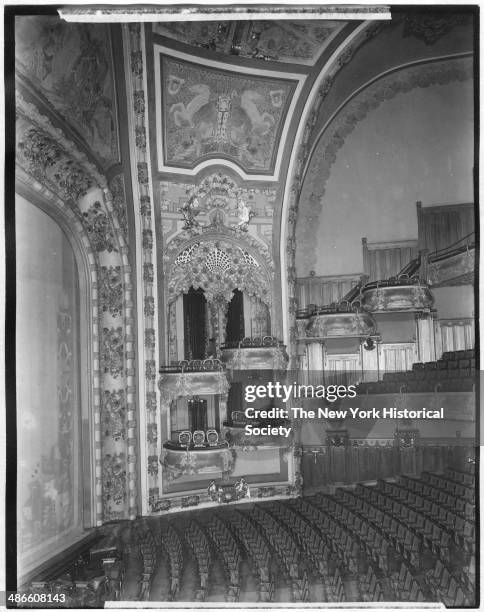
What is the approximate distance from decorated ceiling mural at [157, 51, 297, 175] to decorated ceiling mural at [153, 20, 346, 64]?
145 mm

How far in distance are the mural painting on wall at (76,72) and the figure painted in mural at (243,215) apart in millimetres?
932

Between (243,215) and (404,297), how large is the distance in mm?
1117

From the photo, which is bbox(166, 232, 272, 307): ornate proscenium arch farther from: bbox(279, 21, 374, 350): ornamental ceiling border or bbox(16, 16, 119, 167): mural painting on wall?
bbox(16, 16, 119, 167): mural painting on wall

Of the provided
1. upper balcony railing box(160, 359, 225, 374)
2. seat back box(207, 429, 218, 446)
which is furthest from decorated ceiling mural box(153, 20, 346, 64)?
seat back box(207, 429, 218, 446)

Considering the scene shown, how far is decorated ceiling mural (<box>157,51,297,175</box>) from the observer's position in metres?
4.18

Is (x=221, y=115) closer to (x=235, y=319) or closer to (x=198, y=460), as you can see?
(x=235, y=319)

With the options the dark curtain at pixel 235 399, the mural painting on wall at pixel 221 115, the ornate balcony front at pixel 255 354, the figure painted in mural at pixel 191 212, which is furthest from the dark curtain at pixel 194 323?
the mural painting on wall at pixel 221 115

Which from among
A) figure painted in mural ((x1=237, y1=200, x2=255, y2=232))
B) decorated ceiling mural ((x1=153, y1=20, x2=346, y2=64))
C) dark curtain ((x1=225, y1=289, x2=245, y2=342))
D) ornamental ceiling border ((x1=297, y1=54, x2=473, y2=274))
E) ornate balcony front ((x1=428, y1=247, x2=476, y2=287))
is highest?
decorated ceiling mural ((x1=153, y1=20, x2=346, y2=64))

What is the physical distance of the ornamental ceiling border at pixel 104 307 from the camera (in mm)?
4348

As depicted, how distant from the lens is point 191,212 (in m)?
4.26

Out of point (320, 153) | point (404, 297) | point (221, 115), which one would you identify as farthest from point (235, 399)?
point (221, 115)

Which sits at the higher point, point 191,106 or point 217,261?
point 191,106

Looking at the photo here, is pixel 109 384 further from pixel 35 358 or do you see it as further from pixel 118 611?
pixel 118 611

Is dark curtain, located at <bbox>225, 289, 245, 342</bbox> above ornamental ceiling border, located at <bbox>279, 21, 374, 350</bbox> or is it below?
below
